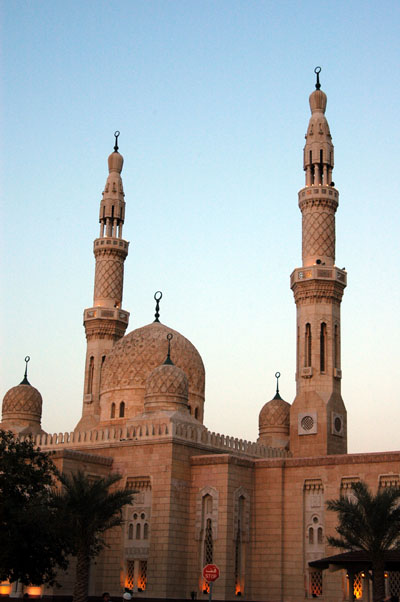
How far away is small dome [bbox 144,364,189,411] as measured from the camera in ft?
103

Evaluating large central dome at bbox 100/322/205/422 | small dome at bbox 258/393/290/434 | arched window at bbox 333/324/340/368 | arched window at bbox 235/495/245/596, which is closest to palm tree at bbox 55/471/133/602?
arched window at bbox 235/495/245/596

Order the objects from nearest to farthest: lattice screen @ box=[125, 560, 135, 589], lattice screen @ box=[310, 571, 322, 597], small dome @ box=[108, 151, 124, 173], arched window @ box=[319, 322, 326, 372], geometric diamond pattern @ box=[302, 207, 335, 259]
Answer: lattice screen @ box=[310, 571, 322, 597], lattice screen @ box=[125, 560, 135, 589], arched window @ box=[319, 322, 326, 372], geometric diamond pattern @ box=[302, 207, 335, 259], small dome @ box=[108, 151, 124, 173]

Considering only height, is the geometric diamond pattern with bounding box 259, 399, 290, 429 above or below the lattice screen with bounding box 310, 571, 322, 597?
above

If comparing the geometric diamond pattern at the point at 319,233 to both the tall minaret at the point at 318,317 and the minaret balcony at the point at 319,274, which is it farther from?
the minaret balcony at the point at 319,274

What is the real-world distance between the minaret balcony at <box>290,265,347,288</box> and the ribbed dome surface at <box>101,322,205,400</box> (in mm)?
5370

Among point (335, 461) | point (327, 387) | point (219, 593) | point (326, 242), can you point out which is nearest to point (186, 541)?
point (219, 593)

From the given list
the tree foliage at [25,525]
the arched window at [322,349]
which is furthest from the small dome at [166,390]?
the tree foliage at [25,525]

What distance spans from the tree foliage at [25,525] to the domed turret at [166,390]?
8.69 m

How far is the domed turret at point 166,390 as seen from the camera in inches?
1239

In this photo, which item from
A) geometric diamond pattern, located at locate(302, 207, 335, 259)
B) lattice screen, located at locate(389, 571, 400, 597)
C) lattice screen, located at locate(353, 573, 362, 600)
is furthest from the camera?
geometric diamond pattern, located at locate(302, 207, 335, 259)

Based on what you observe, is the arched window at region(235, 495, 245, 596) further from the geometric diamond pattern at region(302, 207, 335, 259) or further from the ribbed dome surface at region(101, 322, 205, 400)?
the geometric diamond pattern at region(302, 207, 335, 259)

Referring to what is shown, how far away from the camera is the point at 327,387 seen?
33469 mm

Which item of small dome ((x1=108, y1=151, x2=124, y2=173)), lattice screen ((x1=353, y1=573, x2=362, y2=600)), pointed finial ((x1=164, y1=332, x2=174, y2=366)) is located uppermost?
small dome ((x1=108, y1=151, x2=124, y2=173))

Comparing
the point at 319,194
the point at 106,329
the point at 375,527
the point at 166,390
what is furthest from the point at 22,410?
the point at 375,527
